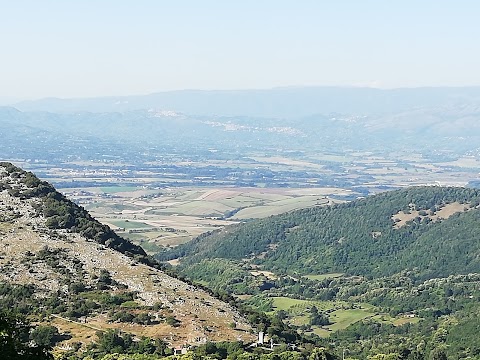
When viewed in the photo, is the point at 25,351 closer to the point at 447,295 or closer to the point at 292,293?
the point at 447,295

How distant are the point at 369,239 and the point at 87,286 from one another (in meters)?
116

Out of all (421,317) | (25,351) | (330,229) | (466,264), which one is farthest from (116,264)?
(330,229)

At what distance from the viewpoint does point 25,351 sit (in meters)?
28.0

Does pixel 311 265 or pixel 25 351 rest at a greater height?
pixel 25 351

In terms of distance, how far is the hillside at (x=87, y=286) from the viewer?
180 feet

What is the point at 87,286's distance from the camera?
61.7m

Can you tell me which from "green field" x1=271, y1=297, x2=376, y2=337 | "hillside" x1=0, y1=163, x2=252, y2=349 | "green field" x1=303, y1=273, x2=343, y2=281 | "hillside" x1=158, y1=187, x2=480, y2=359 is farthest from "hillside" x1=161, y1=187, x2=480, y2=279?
"hillside" x1=0, y1=163, x2=252, y2=349

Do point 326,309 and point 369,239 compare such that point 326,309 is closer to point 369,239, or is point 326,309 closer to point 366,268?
point 366,268

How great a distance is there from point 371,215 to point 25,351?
157875 millimetres

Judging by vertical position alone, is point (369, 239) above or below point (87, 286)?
below

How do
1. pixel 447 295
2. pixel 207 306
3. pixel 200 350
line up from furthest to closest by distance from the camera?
pixel 447 295 → pixel 207 306 → pixel 200 350

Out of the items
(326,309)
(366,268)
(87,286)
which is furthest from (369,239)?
(87,286)

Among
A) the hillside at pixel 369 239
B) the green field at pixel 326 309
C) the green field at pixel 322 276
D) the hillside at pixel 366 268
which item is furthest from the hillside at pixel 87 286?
the hillside at pixel 369 239

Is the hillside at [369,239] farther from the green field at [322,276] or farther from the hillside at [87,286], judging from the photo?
the hillside at [87,286]
